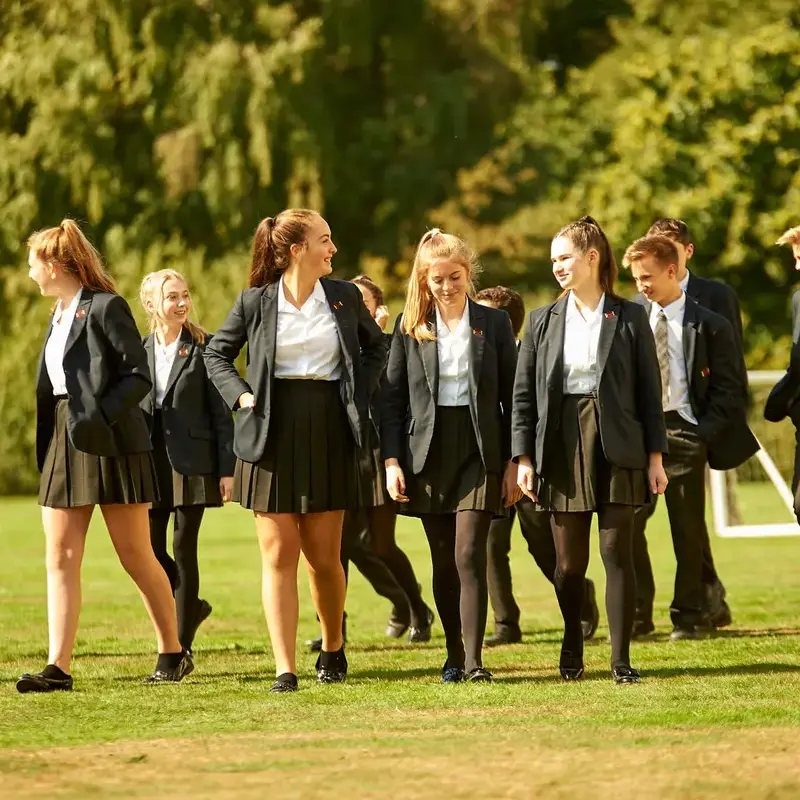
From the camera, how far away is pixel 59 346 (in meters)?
8.27

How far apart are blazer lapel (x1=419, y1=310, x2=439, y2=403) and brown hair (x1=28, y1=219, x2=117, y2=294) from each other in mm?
1406

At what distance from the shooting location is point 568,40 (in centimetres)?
4556

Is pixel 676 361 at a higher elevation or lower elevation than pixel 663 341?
lower

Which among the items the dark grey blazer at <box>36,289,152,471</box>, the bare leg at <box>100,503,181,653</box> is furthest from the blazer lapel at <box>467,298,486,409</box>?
the bare leg at <box>100,503,181,653</box>

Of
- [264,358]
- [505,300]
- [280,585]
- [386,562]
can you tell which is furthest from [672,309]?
[280,585]

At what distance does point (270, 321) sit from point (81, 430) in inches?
36.8

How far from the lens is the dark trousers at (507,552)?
10.2 meters

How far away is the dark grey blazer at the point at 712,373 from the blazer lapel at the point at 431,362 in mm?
1998

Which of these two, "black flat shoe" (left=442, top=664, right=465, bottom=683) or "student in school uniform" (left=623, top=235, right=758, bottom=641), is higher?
"student in school uniform" (left=623, top=235, right=758, bottom=641)

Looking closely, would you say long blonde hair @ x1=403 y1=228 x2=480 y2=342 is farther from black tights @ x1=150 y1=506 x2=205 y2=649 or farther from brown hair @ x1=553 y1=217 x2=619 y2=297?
black tights @ x1=150 y1=506 x2=205 y2=649

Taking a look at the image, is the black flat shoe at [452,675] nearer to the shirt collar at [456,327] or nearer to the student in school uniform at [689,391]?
the shirt collar at [456,327]

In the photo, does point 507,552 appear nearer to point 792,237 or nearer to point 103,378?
point 792,237

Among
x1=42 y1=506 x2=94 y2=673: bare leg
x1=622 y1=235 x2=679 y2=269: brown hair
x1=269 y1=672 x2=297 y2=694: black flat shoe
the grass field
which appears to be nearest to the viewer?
the grass field

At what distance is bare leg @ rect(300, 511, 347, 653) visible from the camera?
823 cm
